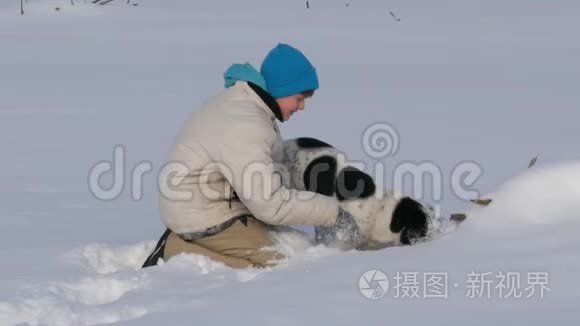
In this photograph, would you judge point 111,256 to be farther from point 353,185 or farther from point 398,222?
point 398,222

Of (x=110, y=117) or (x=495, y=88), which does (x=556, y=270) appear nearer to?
(x=110, y=117)

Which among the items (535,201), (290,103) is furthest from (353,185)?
(535,201)

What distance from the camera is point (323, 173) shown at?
3795mm

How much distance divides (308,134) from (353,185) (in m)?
2.99

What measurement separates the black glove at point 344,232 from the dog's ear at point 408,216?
0.44 ft

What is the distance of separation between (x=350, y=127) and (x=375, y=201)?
3.17 metres

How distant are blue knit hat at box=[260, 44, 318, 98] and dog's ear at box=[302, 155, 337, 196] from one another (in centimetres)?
26

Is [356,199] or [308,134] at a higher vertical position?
[308,134]

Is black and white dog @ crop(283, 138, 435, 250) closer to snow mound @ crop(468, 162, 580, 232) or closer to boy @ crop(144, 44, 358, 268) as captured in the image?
boy @ crop(144, 44, 358, 268)

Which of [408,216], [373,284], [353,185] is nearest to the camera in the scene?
[373,284]

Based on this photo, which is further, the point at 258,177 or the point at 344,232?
the point at 344,232

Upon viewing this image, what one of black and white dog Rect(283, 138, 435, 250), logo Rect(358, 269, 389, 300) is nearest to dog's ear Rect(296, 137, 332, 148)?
black and white dog Rect(283, 138, 435, 250)

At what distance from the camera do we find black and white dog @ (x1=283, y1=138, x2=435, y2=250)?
3701 millimetres

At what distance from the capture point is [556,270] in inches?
108
